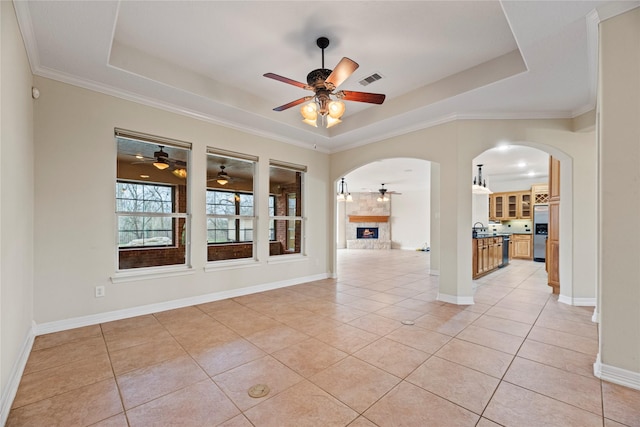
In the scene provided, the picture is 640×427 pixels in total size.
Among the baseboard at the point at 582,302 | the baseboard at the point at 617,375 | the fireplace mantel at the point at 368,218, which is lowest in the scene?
the baseboard at the point at 582,302

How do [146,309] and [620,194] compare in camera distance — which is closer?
[620,194]

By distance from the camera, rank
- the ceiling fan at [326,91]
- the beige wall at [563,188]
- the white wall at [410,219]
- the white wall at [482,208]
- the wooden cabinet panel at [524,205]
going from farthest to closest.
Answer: the white wall at [410,219], the white wall at [482,208], the wooden cabinet panel at [524,205], the beige wall at [563,188], the ceiling fan at [326,91]

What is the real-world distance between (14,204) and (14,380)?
4.04 ft

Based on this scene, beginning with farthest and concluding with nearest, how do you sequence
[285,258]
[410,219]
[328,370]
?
1. [410,219]
2. [285,258]
3. [328,370]

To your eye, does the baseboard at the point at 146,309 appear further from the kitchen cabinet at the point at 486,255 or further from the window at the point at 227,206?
the kitchen cabinet at the point at 486,255

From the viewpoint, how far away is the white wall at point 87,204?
2.89 metres

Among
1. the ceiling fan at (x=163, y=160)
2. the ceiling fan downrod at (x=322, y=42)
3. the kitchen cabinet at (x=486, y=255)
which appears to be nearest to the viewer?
the ceiling fan downrod at (x=322, y=42)

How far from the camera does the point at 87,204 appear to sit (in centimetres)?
313

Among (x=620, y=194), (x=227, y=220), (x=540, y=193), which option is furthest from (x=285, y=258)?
(x=540, y=193)

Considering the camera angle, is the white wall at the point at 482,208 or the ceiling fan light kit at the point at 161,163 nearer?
the ceiling fan light kit at the point at 161,163

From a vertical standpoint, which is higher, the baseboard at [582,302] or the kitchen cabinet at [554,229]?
the kitchen cabinet at [554,229]

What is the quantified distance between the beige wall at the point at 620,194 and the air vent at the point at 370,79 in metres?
2.00

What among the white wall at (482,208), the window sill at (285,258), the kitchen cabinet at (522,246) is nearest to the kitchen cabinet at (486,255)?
the kitchen cabinet at (522,246)

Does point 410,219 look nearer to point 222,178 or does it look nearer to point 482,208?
point 482,208
